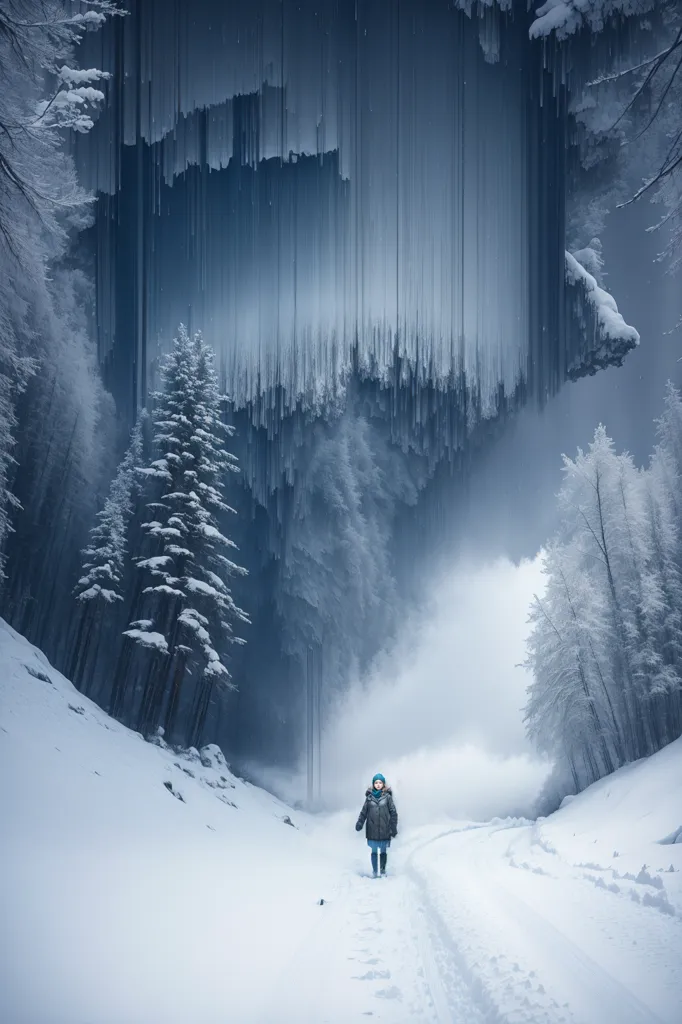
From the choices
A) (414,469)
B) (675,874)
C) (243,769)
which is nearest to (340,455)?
(414,469)

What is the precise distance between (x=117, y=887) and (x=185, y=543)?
16800 millimetres

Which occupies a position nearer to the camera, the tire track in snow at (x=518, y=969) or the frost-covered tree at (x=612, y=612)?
the tire track in snow at (x=518, y=969)

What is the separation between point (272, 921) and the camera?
714 centimetres

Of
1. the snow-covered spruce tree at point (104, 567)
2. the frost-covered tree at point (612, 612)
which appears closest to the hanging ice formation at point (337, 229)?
the snow-covered spruce tree at point (104, 567)

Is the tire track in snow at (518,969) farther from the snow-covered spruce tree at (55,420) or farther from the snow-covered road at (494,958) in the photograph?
the snow-covered spruce tree at (55,420)

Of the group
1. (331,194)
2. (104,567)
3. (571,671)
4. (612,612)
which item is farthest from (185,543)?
(331,194)

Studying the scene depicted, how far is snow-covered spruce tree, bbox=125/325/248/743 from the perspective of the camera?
22.2 metres

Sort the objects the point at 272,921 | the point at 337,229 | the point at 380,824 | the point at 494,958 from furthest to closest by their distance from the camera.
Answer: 1. the point at 337,229
2. the point at 380,824
3. the point at 272,921
4. the point at 494,958

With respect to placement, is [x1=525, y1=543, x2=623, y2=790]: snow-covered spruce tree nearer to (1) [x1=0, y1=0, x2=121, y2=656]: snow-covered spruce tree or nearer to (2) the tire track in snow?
(2) the tire track in snow

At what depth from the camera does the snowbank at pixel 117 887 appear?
Result: 4297 mm

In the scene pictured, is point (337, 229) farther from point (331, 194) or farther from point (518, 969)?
point (518, 969)

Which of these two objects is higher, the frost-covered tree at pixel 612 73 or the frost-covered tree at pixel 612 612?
the frost-covered tree at pixel 612 73

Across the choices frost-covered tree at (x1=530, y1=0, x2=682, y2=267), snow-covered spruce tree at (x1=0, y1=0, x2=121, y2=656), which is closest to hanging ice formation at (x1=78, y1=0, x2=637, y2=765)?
frost-covered tree at (x1=530, y1=0, x2=682, y2=267)

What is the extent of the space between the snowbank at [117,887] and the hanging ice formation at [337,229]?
28.6 meters
